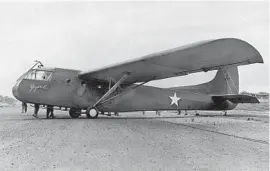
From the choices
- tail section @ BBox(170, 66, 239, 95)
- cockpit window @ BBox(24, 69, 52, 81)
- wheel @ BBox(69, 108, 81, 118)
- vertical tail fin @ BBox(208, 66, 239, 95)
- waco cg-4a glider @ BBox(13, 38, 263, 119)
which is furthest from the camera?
vertical tail fin @ BBox(208, 66, 239, 95)

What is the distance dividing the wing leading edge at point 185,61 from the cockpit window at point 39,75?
1547 mm

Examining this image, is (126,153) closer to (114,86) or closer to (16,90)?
(114,86)

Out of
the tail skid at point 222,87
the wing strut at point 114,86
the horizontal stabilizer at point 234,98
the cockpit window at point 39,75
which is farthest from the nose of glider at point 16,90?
the horizontal stabilizer at point 234,98

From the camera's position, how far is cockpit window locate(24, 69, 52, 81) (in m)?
12.5

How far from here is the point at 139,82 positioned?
14.0 meters

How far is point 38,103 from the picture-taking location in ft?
40.7

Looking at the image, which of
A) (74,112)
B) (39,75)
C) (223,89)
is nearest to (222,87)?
(223,89)

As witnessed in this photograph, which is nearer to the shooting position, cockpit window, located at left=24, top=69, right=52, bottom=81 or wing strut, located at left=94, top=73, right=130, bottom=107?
cockpit window, located at left=24, top=69, right=52, bottom=81

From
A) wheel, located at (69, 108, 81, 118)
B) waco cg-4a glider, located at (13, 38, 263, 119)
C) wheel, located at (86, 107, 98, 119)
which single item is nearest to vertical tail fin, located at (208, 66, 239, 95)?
waco cg-4a glider, located at (13, 38, 263, 119)

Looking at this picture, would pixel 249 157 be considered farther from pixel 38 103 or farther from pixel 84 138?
pixel 38 103

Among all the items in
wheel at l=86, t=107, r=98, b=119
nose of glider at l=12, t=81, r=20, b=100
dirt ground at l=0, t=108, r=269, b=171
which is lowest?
dirt ground at l=0, t=108, r=269, b=171

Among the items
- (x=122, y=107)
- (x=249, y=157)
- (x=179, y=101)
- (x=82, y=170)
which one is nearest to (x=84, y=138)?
(x=82, y=170)

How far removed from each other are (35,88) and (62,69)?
1665mm

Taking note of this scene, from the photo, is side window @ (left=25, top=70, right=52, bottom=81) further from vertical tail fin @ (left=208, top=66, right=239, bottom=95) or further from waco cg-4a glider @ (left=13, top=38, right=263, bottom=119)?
vertical tail fin @ (left=208, top=66, right=239, bottom=95)
